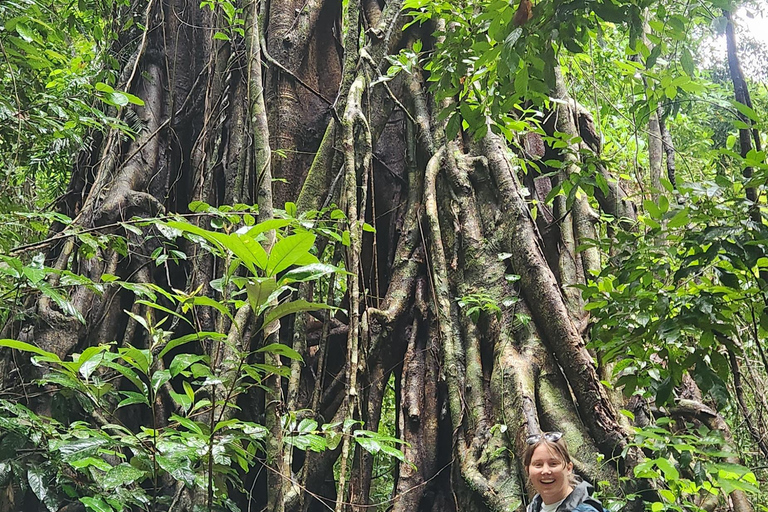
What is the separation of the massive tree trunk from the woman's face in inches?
15.2

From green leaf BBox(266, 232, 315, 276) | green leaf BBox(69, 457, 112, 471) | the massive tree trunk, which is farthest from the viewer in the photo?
A: the massive tree trunk

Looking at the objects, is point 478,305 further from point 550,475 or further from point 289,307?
point 289,307

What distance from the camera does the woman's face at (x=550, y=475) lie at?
1880 mm

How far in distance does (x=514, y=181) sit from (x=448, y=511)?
1.58 metres

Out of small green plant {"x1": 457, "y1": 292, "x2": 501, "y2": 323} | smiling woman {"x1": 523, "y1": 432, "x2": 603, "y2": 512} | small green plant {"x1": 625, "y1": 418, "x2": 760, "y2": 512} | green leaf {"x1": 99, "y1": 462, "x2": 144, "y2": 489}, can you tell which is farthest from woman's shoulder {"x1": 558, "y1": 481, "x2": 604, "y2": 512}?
green leaf {"x1": 99, "y1": 462, "x2": 144, "y2": 489}

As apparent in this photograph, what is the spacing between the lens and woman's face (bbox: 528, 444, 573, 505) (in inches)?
74.0

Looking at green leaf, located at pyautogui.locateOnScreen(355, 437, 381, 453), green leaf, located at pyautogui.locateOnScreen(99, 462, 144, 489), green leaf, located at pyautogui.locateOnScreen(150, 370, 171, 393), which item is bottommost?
green leaf, located at pyautogui.locateOnScreen(99, 462, 144, 489)

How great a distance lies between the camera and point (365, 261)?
345cm

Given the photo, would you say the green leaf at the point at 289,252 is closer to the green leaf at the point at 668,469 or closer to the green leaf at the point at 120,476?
the green leaf at the point at 120,476

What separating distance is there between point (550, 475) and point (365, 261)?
70.5 inches

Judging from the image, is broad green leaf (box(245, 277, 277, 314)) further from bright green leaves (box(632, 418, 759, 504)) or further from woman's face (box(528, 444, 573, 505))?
bright green leaves (box(632, 418, 759, 504))

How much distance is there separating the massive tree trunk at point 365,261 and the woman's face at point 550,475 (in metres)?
0.39

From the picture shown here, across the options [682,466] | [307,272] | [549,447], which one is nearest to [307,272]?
[307,272]

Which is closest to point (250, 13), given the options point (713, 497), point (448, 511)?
point (448, 511)
